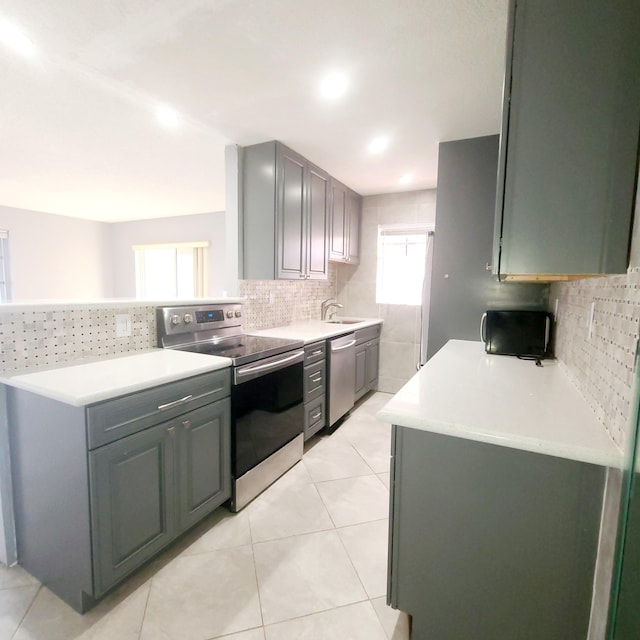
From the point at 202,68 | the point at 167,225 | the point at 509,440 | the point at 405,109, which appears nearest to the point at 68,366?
the point at 202,68

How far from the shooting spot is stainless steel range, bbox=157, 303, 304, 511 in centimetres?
193

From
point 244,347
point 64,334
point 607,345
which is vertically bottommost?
point 244,347

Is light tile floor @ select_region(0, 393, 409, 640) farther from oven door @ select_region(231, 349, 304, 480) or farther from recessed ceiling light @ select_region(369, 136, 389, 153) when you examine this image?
recessed ceiling light @ select_region(369, 136, 389, 153)

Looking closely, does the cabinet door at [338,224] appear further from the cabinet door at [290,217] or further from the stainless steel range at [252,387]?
the stainless steel range at [252,387]

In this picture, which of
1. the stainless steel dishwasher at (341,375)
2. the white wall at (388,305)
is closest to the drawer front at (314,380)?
the stainless steel dishwasher at (341,375)

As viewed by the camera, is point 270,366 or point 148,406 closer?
point 148,406

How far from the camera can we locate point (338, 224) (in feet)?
11.9

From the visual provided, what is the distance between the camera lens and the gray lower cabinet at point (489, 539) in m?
0.93

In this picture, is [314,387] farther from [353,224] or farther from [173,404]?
[353,224]

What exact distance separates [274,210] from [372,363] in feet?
6.79

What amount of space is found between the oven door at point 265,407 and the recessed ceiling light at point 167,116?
172 cm

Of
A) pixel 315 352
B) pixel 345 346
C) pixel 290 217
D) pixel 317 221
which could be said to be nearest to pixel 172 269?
pixel 317 221

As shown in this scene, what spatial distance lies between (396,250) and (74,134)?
3.24m

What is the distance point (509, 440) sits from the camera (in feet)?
3.03
